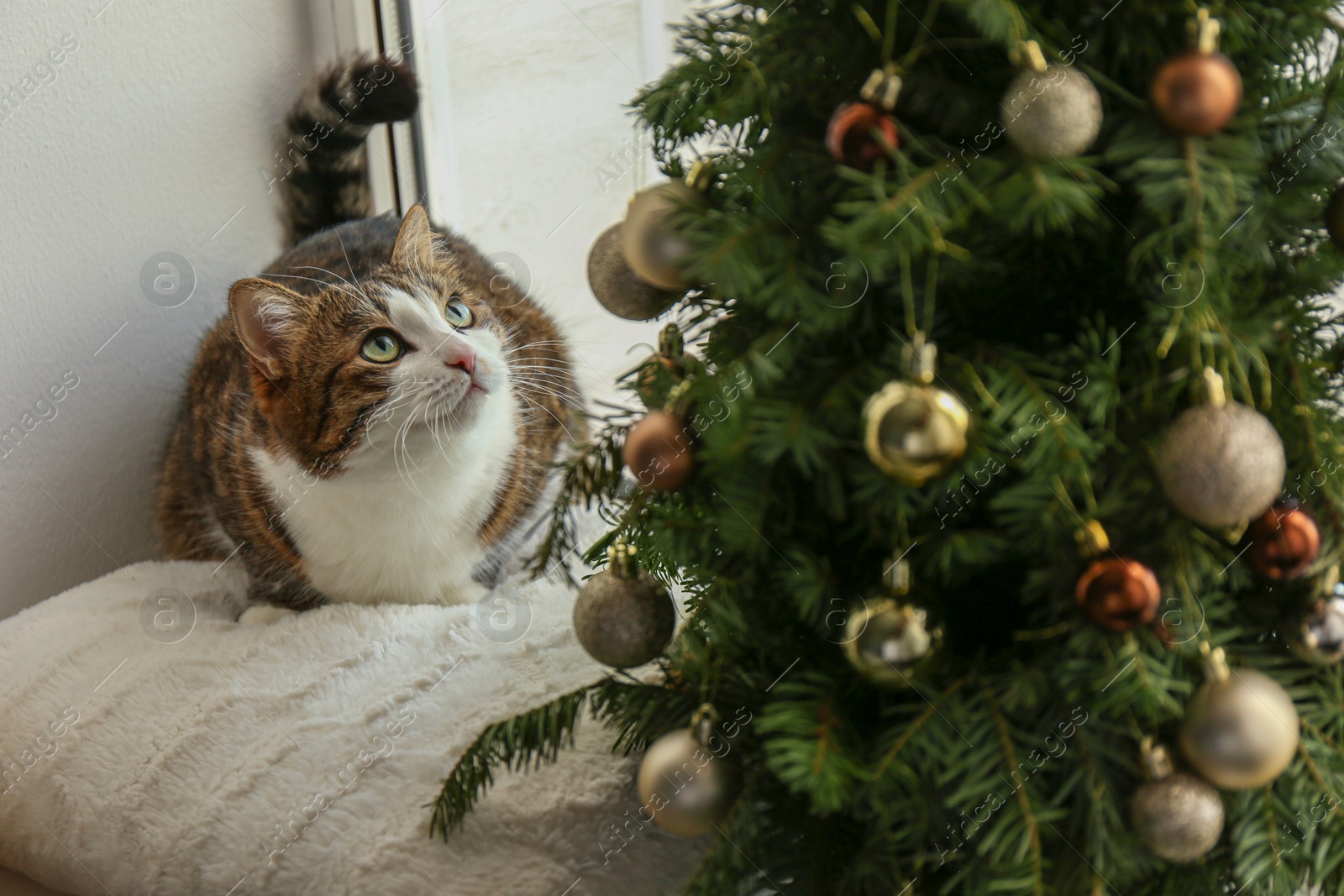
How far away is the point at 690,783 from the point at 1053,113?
17.2 inches

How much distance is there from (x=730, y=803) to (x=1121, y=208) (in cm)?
43

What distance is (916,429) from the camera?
508mm

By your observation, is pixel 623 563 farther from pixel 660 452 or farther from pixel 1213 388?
pixel 1213 388

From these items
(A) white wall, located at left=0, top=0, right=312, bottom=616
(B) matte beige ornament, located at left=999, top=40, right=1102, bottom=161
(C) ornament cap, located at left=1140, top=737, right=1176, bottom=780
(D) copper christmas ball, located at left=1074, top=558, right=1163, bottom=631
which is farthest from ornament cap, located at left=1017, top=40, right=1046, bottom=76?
(A) white wall, located at left=0, top=0, right=312, bottom=616

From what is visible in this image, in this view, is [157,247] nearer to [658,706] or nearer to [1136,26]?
[658,706]

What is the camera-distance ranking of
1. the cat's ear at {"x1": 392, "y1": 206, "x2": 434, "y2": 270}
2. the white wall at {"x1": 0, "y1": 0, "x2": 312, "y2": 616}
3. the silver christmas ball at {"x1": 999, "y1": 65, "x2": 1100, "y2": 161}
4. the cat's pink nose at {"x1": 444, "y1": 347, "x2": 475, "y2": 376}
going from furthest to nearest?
the white wall at {"x1": 0, "y1": 0, "x2": 312, "y2": 616}, the cat's ear at {"x1": 392, "y1": 206, "x2": 434, "y2": 270}, the cat's pink nose at {"x1": 444, "y1": 347, "x2": 475, "y2": 376}, the silver christmas ball at {"x1": 999, "y1": 65, "x2": 1100, "y2": 161}

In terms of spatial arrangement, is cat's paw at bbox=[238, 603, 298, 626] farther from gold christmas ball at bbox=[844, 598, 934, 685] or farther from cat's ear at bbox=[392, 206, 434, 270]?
gold christmas ball at bbox=[844, 598, 934, 685]

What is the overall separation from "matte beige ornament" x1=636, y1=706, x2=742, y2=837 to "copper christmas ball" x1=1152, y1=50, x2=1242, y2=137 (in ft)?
1.43

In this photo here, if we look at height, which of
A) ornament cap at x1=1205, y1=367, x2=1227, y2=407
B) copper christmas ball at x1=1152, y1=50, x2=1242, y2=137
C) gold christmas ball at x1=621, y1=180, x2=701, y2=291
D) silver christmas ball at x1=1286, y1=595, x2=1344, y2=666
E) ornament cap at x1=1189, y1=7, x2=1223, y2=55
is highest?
ornament cap at x1=1189, y1=7, x2=1223, y2=55

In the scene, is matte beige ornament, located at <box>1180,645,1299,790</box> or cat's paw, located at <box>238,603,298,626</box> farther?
cat's paw, located at <box>238,603,298,626</box>

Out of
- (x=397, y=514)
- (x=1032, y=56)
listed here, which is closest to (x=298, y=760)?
(x=397, y=514)

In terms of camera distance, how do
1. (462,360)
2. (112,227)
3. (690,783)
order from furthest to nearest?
1. (112,227)
2. (462,360)
3. (690,783)

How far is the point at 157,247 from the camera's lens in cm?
135

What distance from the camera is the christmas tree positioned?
1.72 ft
